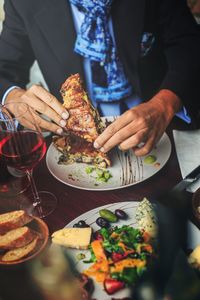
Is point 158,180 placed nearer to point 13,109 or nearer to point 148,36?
point 13,109

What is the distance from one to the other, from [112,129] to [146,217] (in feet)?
0.55

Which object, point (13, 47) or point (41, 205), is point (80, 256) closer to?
point (41, 205)

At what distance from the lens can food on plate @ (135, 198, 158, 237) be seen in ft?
1.56

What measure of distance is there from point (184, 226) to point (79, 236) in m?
0.25

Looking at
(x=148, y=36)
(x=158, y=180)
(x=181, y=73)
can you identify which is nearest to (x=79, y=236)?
(x=158, y=180)

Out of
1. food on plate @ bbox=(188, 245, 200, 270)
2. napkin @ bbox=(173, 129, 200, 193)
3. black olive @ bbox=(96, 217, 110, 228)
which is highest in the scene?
food on plate @ bbox=(188, 245, 200, 270)

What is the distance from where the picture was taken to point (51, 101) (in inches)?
25.7

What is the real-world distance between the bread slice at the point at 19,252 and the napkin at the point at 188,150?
0.24 m

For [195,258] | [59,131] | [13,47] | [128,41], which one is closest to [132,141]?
[59,131]

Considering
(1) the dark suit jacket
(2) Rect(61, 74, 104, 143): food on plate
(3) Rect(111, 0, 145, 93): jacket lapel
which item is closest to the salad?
(2) Rect(61, 74, 104, 143): food on plate

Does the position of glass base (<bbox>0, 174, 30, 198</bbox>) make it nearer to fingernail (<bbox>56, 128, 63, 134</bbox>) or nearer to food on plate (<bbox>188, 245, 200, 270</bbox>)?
fingernail (<bbox>56, 128, 63, 134</bbox>)

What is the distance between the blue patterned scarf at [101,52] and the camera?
0.83 meters

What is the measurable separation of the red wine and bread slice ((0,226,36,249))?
10 centimetres

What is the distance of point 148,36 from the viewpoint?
91 cm
